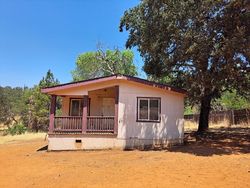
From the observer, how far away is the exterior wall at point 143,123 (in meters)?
20.7

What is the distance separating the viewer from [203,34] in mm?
17281

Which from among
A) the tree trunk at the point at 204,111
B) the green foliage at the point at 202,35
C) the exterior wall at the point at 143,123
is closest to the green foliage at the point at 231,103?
the tree trunk at the point at 204,111

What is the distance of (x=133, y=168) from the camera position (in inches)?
553

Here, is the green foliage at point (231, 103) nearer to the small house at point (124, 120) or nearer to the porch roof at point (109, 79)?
the small house at point (124, 120)

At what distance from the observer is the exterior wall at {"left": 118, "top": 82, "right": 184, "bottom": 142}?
2067cm

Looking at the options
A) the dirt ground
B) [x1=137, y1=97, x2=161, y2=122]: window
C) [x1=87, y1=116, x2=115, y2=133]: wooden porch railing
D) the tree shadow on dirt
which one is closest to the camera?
the dirt ground

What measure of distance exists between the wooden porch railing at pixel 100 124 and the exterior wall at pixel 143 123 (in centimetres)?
57

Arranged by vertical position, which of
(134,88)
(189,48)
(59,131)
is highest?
(189,48)

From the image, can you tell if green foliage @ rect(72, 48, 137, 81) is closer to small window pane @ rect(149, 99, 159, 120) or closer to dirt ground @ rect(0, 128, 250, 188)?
small window pane @ rect(149, 99, 159, 120)

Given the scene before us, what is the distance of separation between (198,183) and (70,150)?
10.9 m

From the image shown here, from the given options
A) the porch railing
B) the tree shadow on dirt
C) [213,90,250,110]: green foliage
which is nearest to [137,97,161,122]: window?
the porch railing

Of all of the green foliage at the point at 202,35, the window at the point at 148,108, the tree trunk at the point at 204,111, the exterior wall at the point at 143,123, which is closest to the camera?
the green foliage at the point at 202,35

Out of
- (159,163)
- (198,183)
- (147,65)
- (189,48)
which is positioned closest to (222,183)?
(198,183)

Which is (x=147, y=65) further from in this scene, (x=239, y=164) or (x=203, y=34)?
(x=239, y=164)
